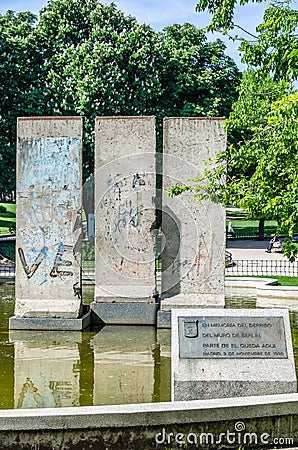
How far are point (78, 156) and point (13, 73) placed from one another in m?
16.7

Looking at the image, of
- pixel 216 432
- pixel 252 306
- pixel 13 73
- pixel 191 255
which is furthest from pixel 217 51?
pixel 216 432

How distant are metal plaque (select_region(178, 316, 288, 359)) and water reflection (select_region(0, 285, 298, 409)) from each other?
1.06 metres

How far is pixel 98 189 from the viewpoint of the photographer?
12.5 meters

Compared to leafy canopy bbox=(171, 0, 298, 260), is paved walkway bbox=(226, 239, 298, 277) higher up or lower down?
lower down

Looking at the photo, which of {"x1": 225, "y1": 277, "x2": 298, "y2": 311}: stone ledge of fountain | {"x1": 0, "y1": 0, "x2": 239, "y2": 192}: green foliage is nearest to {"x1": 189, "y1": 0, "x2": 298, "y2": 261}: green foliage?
{"x1": 225, "y1": 277, "x2": 298, "y2": 311}: stone ledge of fountain

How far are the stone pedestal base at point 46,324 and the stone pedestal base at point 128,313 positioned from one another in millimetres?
620

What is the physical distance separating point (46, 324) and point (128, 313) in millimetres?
1454

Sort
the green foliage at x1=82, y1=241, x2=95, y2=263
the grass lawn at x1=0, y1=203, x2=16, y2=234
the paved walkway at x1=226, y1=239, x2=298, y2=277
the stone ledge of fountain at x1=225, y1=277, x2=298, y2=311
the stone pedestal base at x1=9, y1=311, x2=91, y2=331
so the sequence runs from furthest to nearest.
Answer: the grass lawn at x1=0, y1=203, x2=16, y2=234 → the green foliage at x1=82, y1=241, x2=95, y2=263 → the paved walkway at x1=226, y1=239, x2=298, y2=277 → the stone ledge of fountain at x1=225, y1=277, x2=298, y2=311 → the stone pedestal base at x1=9, y1=311, x2=91, y2=331

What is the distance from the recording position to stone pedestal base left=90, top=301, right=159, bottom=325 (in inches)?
481

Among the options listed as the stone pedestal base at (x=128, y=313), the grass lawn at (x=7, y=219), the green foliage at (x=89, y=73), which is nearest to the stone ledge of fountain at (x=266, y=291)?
the stone pedestal base at (x=128, y=313)

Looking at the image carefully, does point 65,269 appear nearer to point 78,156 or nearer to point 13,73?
point 78,156

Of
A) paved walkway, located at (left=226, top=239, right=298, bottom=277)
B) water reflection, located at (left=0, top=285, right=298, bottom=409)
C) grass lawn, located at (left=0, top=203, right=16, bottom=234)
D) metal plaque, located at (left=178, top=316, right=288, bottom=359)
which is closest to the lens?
metal plaque, located at (left=178, top=316, right=288, bottom=359)

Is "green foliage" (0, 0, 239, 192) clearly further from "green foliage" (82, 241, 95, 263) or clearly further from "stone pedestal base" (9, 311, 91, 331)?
"stone pedestal base" (9, 311, 91, 331)

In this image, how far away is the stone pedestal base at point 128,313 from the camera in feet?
40.1
